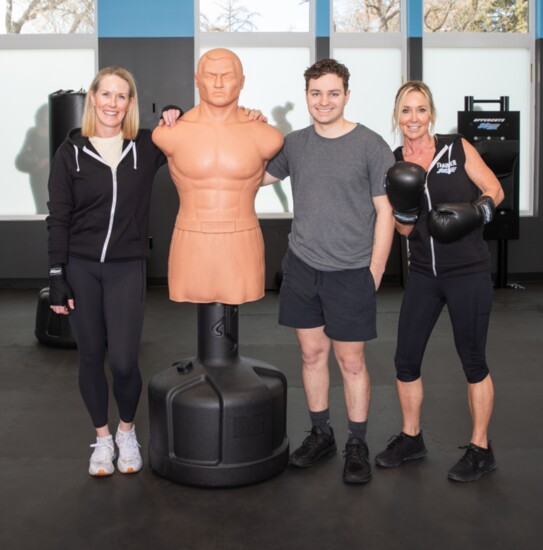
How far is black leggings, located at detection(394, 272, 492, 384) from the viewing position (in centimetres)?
255

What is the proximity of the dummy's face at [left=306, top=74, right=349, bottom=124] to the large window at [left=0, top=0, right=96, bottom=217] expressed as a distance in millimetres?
5285

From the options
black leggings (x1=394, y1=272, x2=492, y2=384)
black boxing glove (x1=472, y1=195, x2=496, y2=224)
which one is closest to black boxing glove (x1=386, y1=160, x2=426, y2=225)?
black boxing glove (x1=472, y1=195, x2=496, y2=224)

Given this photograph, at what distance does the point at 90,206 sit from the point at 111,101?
0.37m

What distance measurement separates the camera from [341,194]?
8.27 feet

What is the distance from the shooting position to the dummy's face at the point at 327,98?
2.49m

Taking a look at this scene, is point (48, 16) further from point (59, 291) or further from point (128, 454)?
point (128, 454)

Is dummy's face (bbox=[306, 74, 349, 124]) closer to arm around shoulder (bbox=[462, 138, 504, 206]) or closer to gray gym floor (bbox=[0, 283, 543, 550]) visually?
arm around shoulder (bbox=[462, 138, 504, 206])

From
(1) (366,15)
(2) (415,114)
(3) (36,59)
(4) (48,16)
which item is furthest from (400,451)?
(4) (48,16)

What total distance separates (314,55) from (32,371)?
181 inches

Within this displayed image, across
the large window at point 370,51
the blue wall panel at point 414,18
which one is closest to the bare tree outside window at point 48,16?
the large window at point 370,51

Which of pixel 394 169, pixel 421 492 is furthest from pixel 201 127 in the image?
pixel 421 492

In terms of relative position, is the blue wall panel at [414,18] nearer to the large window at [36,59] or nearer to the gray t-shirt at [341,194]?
the large window at [36,59]

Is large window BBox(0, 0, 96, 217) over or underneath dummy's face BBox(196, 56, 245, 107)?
over

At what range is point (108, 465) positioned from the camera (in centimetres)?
268
